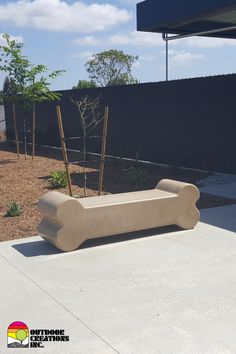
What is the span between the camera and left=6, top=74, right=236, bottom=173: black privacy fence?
12.0 metres

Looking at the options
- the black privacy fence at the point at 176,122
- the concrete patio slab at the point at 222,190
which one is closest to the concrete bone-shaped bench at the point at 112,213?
the concrete patio slab at the point at 222,190

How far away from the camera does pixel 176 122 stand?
44.7 ft

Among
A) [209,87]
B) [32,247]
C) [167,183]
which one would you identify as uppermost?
[209,87]

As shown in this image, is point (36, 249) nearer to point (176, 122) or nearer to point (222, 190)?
point (222, 190)

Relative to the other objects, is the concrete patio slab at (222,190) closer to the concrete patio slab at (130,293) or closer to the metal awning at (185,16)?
Result: the concrete patio slab at (130,293)

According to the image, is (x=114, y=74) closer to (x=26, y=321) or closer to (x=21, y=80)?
(x=21, y=80)

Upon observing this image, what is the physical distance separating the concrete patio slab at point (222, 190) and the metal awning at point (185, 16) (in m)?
3.70

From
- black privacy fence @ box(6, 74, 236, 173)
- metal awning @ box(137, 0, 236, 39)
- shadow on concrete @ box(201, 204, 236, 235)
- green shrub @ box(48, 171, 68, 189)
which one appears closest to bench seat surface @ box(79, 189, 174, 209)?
shadow on concrete @ box(201, 204, 236, 235)

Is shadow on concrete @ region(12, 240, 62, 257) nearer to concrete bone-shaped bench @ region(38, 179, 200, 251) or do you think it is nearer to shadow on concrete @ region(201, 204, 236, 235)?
concrete bone-shaped bench @ region(38, 179, 200, 251)

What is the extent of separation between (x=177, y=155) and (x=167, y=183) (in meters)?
6.29

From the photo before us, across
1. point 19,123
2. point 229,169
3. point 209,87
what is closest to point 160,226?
point 229,169

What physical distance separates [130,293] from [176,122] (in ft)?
30.8

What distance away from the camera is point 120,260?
5.81 meters

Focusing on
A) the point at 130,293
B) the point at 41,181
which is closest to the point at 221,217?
the point at 130,293
